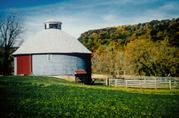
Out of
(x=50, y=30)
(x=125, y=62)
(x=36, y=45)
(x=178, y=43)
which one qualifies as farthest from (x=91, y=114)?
(x=125, y=62)

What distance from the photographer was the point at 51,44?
40469mm

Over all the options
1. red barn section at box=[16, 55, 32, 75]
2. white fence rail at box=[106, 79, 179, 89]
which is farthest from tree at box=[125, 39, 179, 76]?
red barn section at box=[16, 55, 32, 75]

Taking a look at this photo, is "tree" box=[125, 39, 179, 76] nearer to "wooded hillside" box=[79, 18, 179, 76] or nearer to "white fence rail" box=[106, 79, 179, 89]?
"wooded hillside" box=[79, 18, 179, 76]

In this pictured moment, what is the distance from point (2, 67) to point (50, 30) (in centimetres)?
1127

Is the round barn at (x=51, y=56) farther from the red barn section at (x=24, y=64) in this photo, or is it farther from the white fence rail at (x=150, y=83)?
the white fence rail at (x=150, y=83)

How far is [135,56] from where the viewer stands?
49.4 m

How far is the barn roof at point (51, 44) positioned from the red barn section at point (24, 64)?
678 mm

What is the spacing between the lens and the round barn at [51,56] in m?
39.2

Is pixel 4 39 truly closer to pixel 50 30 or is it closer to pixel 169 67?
pixel 50 30

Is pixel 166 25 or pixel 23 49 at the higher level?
pixel 166 25

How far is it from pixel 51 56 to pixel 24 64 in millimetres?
3999

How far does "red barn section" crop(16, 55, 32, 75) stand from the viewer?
40125 millimetres

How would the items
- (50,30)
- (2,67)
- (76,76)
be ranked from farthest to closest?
(2,67), (50,30), (76,76)

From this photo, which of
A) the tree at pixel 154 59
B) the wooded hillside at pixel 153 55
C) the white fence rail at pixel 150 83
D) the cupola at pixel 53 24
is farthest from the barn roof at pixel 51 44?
the wooded hillside at pixel 153 55
